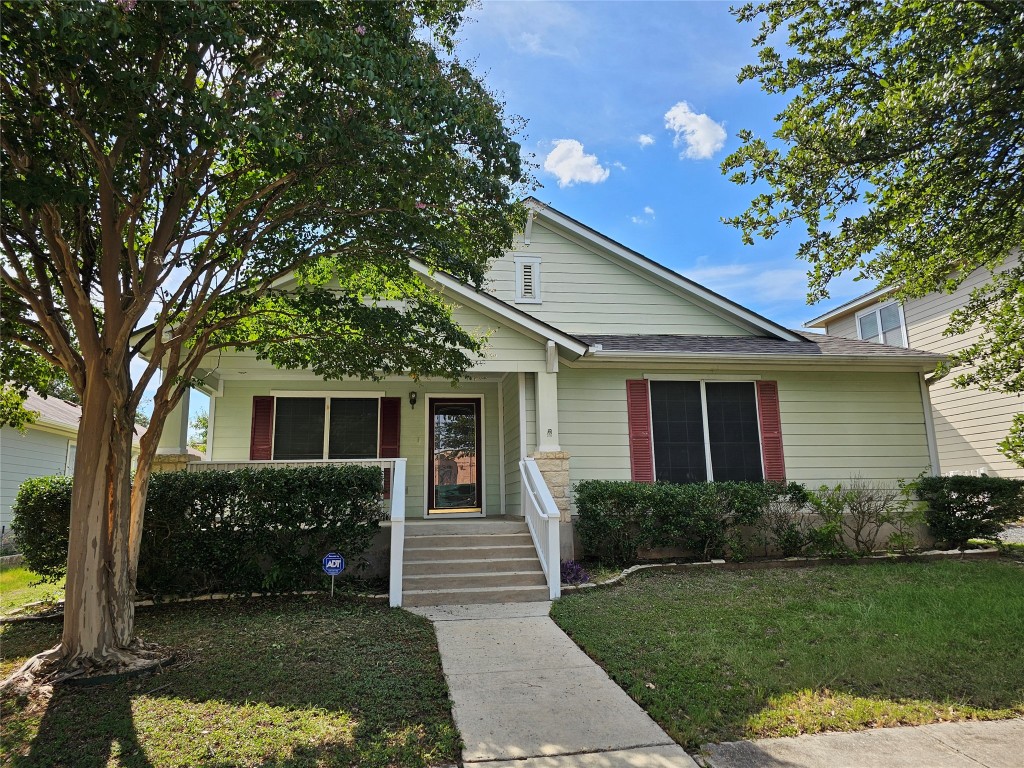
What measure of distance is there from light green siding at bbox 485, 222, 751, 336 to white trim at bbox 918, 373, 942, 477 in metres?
3.15

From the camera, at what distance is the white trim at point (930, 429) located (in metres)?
10.5

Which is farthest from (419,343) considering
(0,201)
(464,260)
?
(0,201)

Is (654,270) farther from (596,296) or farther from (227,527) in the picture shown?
(227,527)

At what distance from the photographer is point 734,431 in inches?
404

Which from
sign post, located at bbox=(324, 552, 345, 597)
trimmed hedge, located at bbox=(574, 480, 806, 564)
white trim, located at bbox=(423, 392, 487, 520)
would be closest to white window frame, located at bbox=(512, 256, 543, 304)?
white trim, located at bbox=(423, 392, 487, 520)

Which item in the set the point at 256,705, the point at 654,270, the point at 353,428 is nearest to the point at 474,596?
the point at 256,705

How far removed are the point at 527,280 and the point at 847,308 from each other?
33.3 ft

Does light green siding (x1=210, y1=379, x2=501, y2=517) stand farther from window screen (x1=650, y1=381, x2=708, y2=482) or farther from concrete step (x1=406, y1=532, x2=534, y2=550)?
window screen (x1=650, y1=381, x2=708, y2=482)

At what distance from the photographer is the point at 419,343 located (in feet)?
21.9

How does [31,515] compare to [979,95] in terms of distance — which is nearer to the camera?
[979,95]

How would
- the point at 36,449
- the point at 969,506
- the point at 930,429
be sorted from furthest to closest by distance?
the point at 36,449
the point at 930,429
the point at 969,506

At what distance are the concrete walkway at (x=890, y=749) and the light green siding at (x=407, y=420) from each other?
7817 mm

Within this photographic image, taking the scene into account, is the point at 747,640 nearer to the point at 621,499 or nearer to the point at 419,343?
the point at 621,499

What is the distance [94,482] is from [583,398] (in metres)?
6.97
